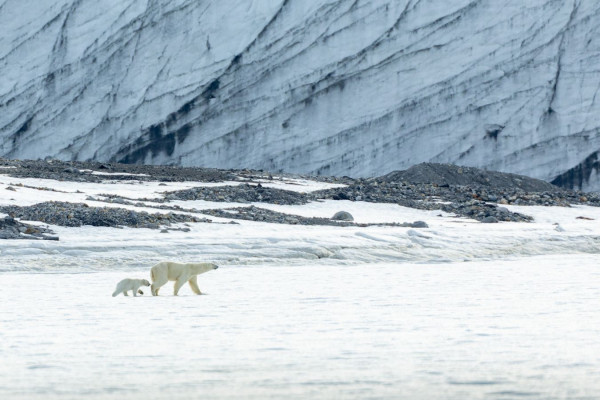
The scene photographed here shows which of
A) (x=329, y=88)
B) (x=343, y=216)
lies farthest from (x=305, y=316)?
(x=329, y=88)

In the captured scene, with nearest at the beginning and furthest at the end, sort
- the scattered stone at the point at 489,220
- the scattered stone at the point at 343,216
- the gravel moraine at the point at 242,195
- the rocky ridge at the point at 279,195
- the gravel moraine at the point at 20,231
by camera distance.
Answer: the gravel moraine at the point at 20,231 → the rocky ridge at the point at 279,195 → the scattered stone at the point at 343,216 → the scattered stone at the point at 489,220 → the gravel moraine at the point at 242,195

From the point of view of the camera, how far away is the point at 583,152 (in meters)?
22.9

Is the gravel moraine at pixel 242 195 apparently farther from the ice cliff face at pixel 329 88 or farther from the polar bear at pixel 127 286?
the ice cliff face at pixel 329 88

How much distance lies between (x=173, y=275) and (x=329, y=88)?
17152 millimetres

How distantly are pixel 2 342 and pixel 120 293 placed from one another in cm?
243

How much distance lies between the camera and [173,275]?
7.36 metres

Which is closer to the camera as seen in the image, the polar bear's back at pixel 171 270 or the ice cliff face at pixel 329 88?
the polar bear's back at pixel 171 270

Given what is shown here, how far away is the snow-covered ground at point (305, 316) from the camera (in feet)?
13.2

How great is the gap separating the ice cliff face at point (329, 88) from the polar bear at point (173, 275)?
16.3m

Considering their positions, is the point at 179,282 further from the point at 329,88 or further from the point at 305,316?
the point at 329,88

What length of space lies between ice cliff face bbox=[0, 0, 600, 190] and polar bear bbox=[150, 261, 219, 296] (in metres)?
16.3

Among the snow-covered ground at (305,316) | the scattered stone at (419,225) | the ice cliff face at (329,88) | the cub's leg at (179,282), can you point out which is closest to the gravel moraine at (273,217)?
the scattered stone at (419,225)

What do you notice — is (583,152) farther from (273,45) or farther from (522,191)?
(273,45)

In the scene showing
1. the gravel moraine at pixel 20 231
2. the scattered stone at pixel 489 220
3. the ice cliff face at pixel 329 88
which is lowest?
the gravel moraine at pixel 20 231
